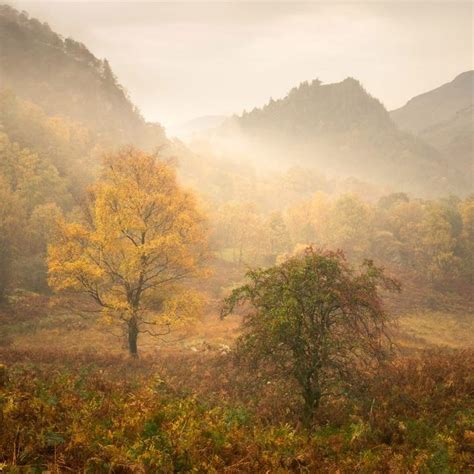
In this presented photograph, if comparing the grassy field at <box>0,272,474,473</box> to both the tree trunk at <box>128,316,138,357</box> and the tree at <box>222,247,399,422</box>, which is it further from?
the tree trunk at <box>128,316,138,357</box>

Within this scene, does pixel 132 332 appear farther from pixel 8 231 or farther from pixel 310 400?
pixel 8 231

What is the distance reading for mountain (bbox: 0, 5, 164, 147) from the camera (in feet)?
375

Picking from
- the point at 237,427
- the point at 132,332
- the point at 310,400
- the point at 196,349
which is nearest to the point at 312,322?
the point at 310,400

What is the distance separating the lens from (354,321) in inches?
438

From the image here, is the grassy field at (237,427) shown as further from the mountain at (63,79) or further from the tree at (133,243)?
the mountain at (63,79)

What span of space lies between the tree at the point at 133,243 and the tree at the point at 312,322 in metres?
9.10

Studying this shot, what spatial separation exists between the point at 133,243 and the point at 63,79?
123 m

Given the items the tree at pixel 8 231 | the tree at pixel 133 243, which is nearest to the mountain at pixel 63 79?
the tree at pixel 8 231

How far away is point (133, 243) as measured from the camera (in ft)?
66.7

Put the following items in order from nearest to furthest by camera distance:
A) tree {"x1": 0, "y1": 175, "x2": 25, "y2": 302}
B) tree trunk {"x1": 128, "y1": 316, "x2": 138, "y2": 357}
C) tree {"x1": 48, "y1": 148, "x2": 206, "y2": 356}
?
tree {"x1": 48, "y1": 148, "x2": 206, "y2": 356} < tree trunk {"x1": 128, "y1": 316, "x2": 138, "y2": 357} < tree {"x1": 0, "y1": 175, "x2": 25, "y2": 302}

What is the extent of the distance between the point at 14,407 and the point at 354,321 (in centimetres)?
883

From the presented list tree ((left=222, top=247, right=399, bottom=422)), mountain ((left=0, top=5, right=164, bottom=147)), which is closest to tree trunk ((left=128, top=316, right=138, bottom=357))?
tree ((left=222, top=247, right=399, bottom=422))

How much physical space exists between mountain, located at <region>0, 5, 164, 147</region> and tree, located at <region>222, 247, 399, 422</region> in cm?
10506

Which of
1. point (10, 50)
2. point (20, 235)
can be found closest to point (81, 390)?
point (20, 235)
